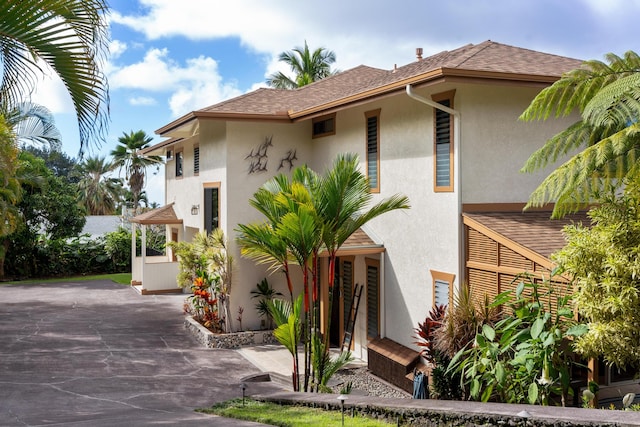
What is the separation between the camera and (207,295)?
17.2 m

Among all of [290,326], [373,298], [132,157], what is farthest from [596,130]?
[132,157]

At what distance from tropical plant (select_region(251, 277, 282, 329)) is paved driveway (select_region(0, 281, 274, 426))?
1541 mm

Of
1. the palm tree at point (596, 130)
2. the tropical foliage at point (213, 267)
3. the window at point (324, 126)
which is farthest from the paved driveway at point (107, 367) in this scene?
the window at point (324, 126)

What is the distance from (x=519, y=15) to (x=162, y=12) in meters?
7.48

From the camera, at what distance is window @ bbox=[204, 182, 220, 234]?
57.8 ft

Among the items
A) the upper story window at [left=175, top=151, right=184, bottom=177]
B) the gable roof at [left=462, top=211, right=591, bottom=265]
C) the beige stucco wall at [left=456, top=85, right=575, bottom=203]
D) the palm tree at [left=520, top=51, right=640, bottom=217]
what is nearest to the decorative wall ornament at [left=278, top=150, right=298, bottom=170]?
the beige stucco wall at [left=456, top=85, right=575, bottom=203]

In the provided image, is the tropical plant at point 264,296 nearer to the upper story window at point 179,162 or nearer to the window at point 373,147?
the window at point 373,147

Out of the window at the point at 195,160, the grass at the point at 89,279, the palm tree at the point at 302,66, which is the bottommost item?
the grass at the point at 89,279

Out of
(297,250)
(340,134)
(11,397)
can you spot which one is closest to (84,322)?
(11,397)

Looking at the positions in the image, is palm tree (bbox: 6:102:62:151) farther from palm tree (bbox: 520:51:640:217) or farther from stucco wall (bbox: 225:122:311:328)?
palm tree (bbox: 520:51:640:217)

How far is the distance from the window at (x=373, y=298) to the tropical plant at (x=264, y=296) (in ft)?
10.3

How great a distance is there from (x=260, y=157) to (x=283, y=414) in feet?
31.1

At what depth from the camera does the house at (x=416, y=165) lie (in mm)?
11445

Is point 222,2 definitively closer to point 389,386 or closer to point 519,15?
point 519,15
